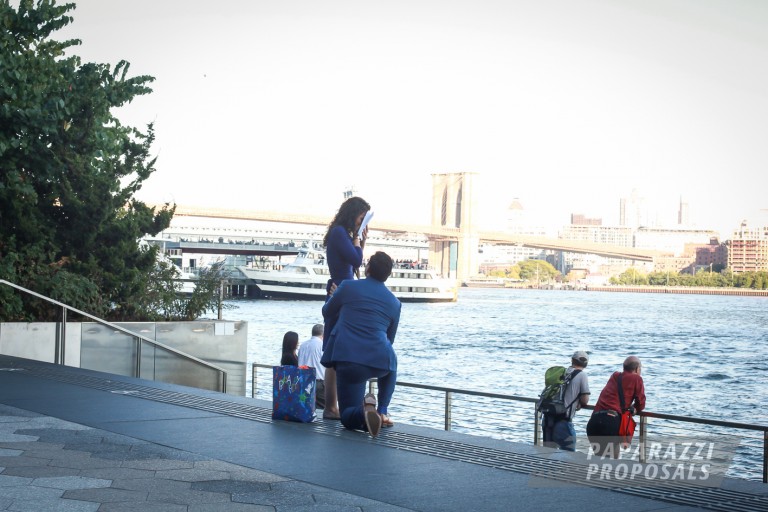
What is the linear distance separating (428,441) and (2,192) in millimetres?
8521

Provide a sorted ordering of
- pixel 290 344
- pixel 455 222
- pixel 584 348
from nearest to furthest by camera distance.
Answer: pixel 290 344, pixel 584 348, pixel 455 222

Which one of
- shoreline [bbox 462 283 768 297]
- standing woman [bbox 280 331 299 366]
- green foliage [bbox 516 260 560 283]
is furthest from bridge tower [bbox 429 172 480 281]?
standing woman [bbox 280 331 299 366]

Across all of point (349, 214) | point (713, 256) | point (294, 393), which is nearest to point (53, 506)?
point (294, 393)

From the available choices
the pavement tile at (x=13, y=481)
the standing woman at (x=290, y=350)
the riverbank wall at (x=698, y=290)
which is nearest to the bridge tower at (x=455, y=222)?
the riverbank wall at (x=698, y=290)

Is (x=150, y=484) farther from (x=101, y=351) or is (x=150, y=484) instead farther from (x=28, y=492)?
(x=101, y=351)

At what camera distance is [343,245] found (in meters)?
6.42

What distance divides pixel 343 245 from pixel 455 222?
10005 centimetres

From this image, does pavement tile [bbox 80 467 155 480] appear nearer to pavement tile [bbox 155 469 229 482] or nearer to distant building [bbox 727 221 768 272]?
pavement tile [bbox 155 469 229 482]

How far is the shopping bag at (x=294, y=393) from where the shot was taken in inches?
250

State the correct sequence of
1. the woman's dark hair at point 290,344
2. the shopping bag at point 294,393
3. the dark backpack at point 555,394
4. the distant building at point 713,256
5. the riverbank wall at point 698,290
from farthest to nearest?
the distant building at point 713,256, the riverbank wall at point 698,290, the woman's dark hair at point 290,344, the dark backpack at point 555,394, the shopping bag at point 294,393

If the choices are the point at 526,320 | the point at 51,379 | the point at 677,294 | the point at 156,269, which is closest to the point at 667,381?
the point at 156,269

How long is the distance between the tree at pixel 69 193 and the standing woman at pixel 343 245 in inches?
237

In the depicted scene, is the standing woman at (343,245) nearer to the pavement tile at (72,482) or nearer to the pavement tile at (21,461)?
the pavement tile at (21,461)

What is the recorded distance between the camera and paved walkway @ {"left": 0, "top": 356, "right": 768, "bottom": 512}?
4.04m
